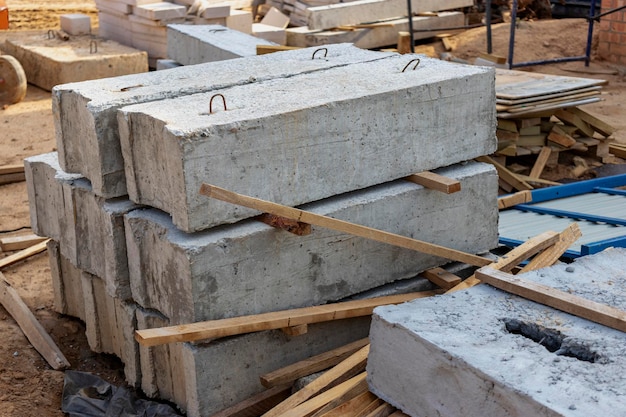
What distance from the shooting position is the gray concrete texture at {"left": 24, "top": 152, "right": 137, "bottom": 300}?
15.4 feet

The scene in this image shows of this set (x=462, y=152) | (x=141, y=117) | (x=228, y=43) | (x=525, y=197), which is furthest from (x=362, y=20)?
(x=141, y=117)

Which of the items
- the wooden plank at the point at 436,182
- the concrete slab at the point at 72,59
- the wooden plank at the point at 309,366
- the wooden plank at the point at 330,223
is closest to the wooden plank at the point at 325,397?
the wooden plank at the point at 309,366

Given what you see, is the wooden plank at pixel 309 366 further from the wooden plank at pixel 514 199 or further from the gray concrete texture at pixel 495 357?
the wooden plank at pixel 514 199

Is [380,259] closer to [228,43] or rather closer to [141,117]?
[141,117]

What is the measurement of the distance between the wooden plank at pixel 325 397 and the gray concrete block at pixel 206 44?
12.6ft

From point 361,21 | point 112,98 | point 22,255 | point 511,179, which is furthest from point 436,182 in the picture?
point 361,21

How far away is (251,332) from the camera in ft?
14.7

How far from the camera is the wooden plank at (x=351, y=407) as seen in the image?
3.98 meters

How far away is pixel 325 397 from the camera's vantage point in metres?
4.14

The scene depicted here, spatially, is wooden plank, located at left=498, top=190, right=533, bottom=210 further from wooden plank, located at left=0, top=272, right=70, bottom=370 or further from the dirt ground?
wooden plank, located at left=0, top=272, right=70, bottom=370

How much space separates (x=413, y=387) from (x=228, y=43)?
4.80m

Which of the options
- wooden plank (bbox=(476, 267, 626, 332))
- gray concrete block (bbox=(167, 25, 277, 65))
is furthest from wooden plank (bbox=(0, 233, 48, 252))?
wooden plank (bbox=(476, 267, 626, 332))

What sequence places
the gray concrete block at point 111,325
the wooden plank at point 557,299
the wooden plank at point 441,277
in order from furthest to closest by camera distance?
1. the wooden plank at point 441,277
2. the gray concrete block at point 111,325
3. the wooden plank at point 557,299

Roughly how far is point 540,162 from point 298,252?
4.21 m
